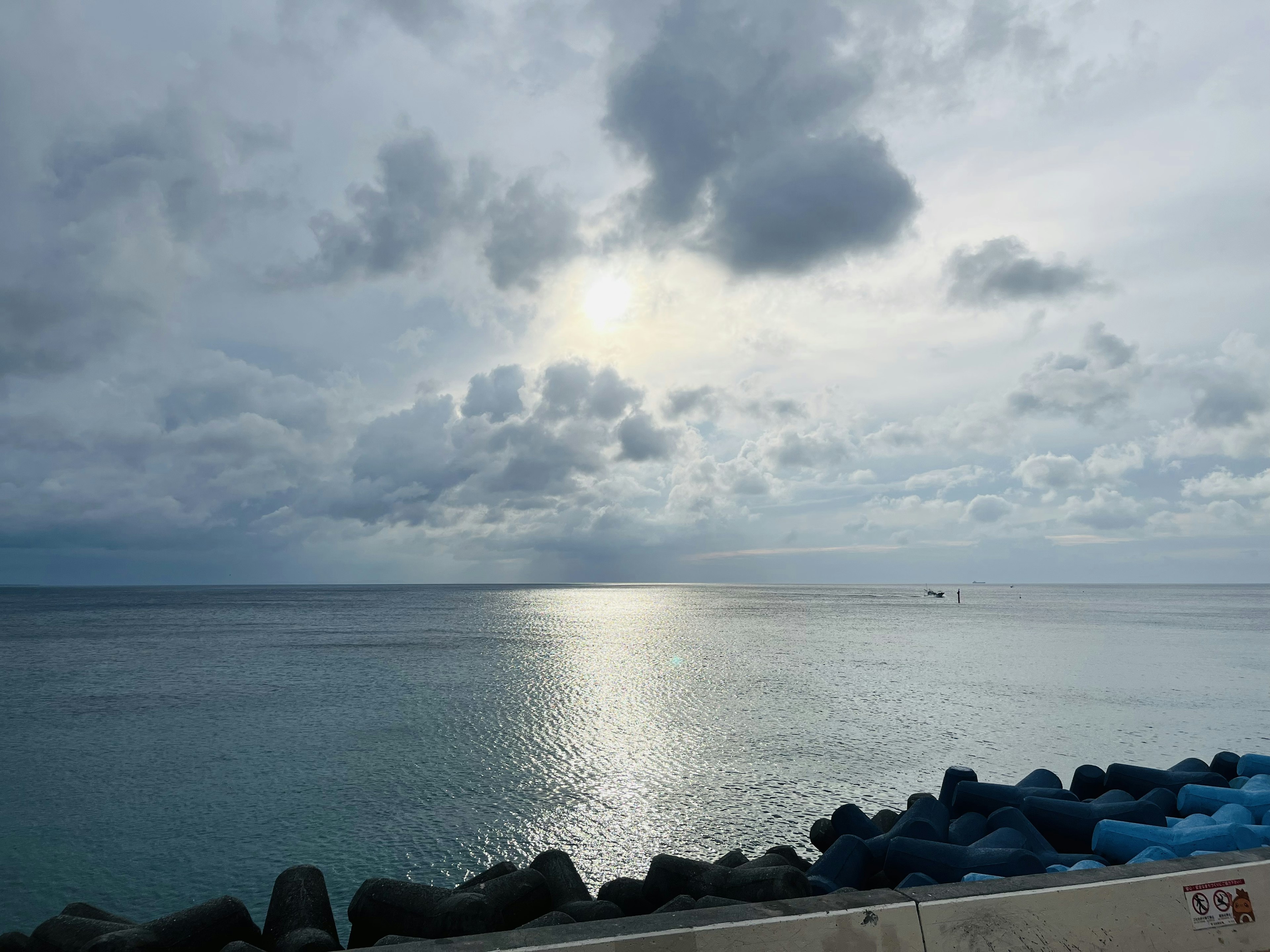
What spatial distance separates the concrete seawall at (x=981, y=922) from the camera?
→ 4633 mm

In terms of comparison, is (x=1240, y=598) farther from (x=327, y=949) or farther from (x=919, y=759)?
(x=327, y=949)

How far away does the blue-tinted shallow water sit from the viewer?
45.2ft

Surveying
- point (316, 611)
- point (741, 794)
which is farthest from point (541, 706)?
point (316, 611)

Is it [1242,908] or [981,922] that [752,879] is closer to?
[981,922]

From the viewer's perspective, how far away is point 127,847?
46.6 ft

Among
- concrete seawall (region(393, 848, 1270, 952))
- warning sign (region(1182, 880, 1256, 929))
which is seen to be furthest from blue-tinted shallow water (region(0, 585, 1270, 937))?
warning sign (region(1182, 880, 1256, 929))

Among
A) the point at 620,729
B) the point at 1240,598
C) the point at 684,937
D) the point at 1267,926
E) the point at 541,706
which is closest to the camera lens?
the point at 684,937

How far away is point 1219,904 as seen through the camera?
5.30m

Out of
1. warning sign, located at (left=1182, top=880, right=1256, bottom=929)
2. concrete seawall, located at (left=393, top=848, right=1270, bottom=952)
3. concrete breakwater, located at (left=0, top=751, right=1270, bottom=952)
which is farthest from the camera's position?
concrete breakwater, located at (left=0, top=751, right=1270, bottom=952)

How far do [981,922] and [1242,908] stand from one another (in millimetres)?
2017

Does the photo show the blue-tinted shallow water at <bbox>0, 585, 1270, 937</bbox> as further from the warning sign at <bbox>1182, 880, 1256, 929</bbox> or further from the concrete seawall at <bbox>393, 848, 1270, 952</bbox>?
the warning sign at <bbox>1182, 880, 1256, 929</bbox>

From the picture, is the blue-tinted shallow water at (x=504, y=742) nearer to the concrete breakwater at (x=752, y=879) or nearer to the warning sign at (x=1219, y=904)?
the concrete breakwater at (x=752, y=879)

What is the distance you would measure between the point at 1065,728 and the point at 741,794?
47.4 feet

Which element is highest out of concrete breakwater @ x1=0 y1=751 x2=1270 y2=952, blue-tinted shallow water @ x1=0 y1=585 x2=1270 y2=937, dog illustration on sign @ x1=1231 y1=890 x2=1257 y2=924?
dog illustration on sign @ x1=1231 y1=890 x2=1257 y2=924
